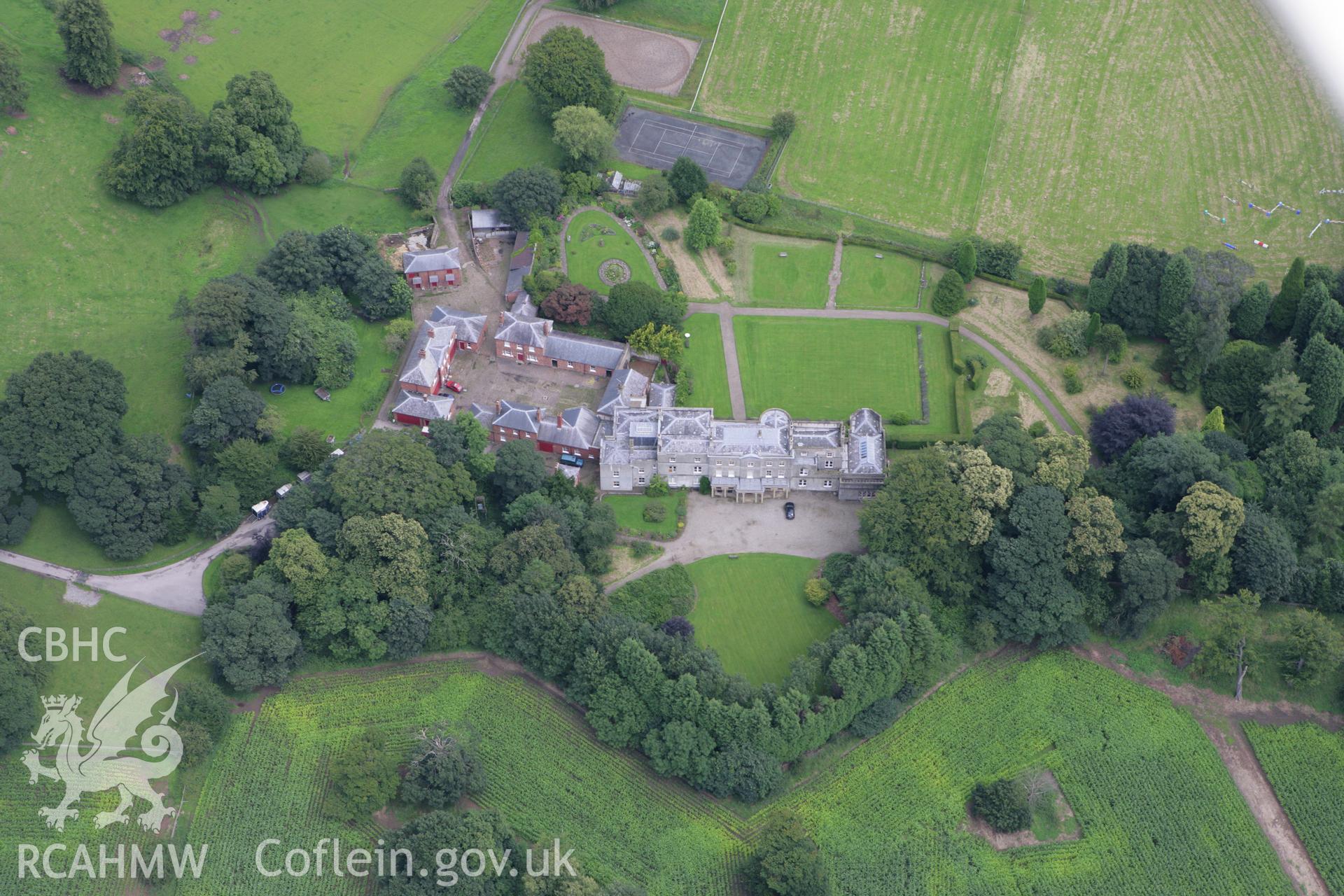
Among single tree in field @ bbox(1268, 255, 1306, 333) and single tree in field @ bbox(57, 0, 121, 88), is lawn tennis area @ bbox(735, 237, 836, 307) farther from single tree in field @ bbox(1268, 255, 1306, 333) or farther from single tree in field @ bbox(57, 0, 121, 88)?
single tree in field @ bbox(57, 0, 121, 88)

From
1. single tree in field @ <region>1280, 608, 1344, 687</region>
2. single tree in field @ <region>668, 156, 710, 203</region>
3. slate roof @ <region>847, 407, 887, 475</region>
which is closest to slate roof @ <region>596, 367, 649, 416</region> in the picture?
slate roof @ <region>847, 407, 887, 475</region>

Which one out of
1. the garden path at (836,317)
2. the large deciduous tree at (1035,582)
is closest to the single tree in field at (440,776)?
the garden path at (836,317)

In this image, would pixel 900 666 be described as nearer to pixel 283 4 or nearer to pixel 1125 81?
pixel 1125 81

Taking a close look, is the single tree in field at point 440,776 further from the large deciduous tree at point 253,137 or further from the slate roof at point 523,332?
the large deciduous tree at point 253,137

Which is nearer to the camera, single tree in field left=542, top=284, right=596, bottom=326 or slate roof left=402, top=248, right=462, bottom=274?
single tree in field left=542, top=284, right=596, bottom=326

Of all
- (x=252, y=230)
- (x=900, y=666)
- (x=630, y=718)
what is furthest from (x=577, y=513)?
(x=252, y=230)

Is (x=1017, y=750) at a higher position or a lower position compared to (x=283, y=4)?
lower
